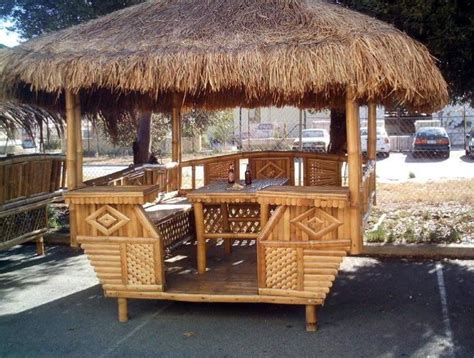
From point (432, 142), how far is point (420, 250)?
14974 mm

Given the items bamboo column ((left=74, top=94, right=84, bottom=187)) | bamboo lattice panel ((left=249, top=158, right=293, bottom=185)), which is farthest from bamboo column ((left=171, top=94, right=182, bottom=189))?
bamboo column ((left=74, top=94, right=84, bottom=187))

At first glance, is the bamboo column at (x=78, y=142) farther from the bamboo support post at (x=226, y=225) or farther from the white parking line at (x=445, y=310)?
the white parking line at (x=445, y=310)

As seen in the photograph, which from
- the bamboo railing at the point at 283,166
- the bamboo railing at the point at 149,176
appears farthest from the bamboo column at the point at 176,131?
the bamboo railing at the point at 283,166

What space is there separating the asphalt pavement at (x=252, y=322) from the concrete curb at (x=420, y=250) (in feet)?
1.59

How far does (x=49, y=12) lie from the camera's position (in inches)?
388

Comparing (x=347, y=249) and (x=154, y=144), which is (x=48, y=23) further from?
(x=154, y=144)

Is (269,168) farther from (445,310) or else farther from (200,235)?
(445,310)

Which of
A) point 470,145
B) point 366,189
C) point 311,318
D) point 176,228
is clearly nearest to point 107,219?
point 176,228

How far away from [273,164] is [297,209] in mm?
3538

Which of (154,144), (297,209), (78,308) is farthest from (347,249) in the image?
(154,144)

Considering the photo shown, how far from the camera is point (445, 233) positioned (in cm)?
800

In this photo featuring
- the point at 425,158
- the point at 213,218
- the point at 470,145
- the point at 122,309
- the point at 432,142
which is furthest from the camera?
the point at 432,142

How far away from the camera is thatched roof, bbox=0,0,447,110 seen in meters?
4.76

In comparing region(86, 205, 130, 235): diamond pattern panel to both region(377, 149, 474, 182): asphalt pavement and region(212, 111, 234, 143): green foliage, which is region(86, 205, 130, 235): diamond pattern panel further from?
region(212, 111, 234, 143): green foliage
